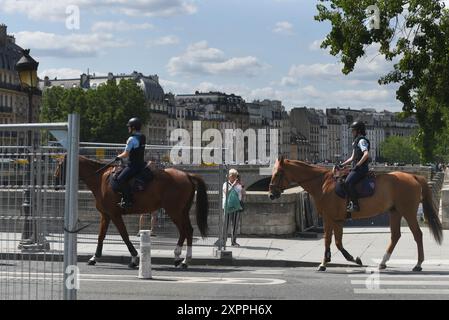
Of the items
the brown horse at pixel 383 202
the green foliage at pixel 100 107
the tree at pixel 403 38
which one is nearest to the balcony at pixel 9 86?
the green foliage at pixel 100 107


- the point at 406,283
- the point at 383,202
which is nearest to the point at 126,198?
the point at 383,202

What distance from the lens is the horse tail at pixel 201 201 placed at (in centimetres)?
1656

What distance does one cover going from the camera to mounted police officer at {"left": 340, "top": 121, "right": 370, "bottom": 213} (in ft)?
49.3

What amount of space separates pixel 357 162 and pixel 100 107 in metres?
111

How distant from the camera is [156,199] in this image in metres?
16.0

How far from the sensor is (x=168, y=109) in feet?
614

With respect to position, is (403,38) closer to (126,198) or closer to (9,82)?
(126,198)

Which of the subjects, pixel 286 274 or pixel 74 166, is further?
pixel 286 274

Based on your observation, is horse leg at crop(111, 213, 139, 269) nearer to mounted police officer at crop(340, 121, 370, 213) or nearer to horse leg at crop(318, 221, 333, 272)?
horse leg at crop(318, 221, 333, 272)

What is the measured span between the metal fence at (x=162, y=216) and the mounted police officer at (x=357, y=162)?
3.12m

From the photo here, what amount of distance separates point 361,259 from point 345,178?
2.42m
